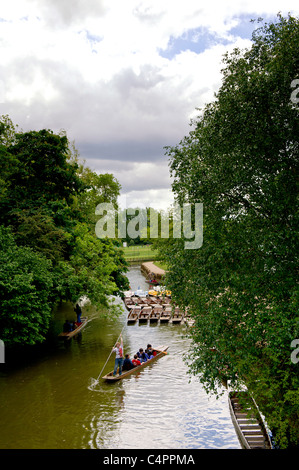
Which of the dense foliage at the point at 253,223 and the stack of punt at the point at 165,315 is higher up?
the dense foliage at the point at 253,223

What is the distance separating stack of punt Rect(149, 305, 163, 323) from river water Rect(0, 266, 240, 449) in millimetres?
8310

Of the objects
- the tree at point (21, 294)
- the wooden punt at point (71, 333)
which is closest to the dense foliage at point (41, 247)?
the tree at point (21, 294)

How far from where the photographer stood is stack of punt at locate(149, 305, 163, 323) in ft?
112

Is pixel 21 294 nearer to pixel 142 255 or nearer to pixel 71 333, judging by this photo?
pixel 71 333

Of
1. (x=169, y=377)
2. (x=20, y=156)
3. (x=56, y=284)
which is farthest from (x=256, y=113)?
(x=20, y=156)

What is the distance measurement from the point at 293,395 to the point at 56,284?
55.3 feet

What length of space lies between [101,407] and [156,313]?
18466 millimetres

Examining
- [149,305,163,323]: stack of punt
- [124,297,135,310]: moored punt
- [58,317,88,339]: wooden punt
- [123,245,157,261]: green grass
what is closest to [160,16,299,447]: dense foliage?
[58,317,88,339]: wooden punt

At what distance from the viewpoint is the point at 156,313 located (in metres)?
35.5

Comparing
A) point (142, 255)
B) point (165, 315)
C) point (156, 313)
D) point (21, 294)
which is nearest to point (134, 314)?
point (156, 313)

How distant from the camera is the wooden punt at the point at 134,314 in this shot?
34062 millimetres

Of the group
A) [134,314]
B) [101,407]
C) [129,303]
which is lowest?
[101,407]

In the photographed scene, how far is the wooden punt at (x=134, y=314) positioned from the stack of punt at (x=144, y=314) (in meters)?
0.34

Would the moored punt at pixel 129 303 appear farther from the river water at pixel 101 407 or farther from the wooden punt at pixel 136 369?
the wooden punt at pixel 136 369
